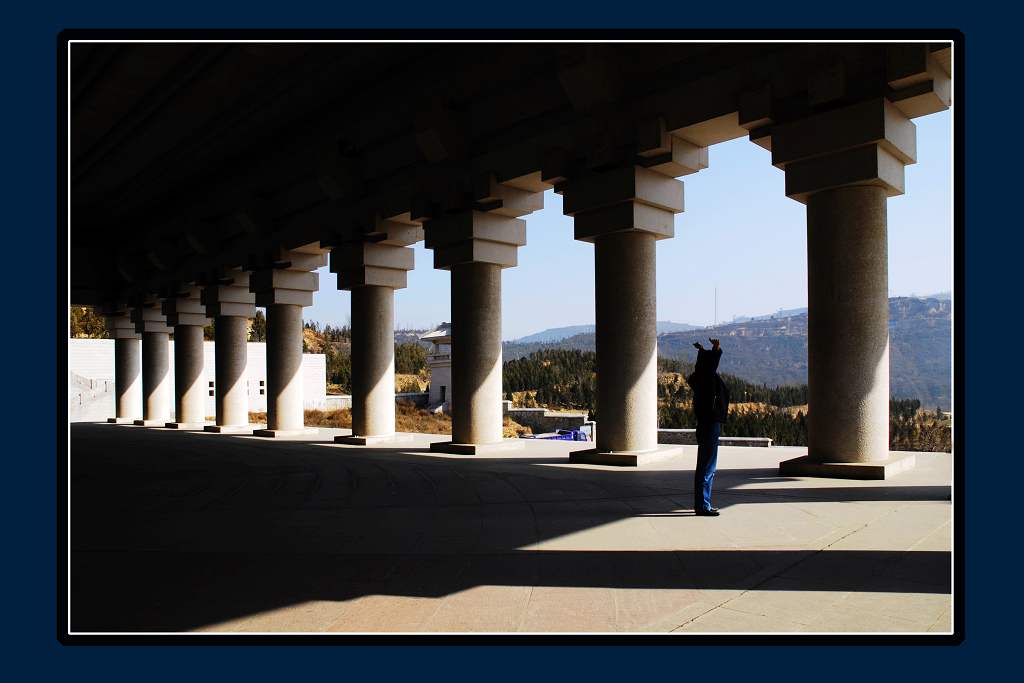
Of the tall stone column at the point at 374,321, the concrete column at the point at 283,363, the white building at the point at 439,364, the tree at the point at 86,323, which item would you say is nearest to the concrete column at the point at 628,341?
the tall stone column at the point at 374,321

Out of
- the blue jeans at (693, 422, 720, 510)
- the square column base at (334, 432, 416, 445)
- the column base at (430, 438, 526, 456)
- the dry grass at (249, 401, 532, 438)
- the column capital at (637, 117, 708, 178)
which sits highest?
the column capital at (637, 117, 708, 178)

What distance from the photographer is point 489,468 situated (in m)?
12.1

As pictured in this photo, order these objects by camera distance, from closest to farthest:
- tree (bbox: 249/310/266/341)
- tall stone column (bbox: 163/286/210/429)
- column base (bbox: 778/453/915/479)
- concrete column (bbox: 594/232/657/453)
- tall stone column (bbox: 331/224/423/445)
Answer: column base (bbox: 778/453/915/479), concrete column (bbox: 594/232/657/453), tall stone column (bbox: 331/224/423/445), tall stone column (bbox: 163/286/210/429), tree (bbox: 249/310/266/341)

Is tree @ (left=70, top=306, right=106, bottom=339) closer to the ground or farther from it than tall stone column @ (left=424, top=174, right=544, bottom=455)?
farther from it

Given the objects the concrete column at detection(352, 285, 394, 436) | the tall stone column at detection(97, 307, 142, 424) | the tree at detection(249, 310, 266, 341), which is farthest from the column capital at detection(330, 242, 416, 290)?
the tree at detection(249, 310, 266, 341)

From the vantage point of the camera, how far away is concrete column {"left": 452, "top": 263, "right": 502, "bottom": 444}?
15.0 meters

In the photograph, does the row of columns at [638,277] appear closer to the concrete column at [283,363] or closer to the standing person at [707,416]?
the concrete column at [283,363]

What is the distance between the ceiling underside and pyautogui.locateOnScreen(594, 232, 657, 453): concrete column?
5.16 feet

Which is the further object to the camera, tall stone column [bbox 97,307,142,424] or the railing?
the railing

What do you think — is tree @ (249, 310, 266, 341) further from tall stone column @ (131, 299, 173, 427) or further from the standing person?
the standing person

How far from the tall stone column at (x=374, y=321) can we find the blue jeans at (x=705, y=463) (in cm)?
1154

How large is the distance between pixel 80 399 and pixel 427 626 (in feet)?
154

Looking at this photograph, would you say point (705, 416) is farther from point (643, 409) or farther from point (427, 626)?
point (643, 409)

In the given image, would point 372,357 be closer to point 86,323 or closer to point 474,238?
point 474,238
